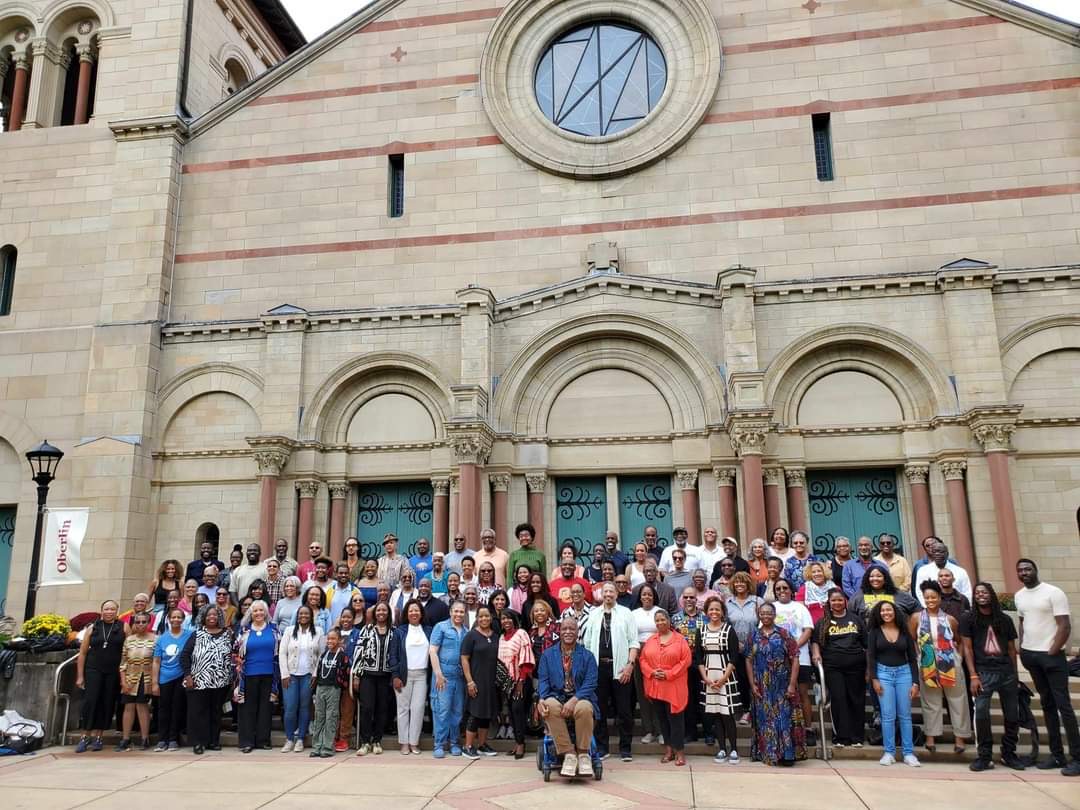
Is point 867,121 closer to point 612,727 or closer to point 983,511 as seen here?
point 983,511

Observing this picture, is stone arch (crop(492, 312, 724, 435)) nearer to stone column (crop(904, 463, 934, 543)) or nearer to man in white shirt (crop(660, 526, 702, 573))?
stone column (crop(904, 463, 934, 543))

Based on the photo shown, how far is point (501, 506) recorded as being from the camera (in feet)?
52.5

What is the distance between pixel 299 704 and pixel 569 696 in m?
3.55

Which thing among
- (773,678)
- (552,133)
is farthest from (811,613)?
(552,133)

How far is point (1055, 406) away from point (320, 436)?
44.6ft

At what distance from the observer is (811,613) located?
10.1 metres

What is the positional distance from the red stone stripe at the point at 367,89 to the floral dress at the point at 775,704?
558 inches

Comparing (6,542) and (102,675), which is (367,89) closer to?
(6,542)

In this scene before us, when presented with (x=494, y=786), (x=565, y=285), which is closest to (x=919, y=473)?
(x=565, y=285)

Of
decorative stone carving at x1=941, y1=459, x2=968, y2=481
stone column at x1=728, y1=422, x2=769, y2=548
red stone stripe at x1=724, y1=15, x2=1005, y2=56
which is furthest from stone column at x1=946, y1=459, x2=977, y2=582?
red stone stripe at x1=724, y1=15, x2=1005, y2=56

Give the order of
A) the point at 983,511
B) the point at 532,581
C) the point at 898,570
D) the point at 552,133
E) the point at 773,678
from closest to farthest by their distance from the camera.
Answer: the point at 773,678
the point at 532,581
the point at 898,570
the point at 983,511
the point at 552,133

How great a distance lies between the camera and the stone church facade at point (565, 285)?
1541cm

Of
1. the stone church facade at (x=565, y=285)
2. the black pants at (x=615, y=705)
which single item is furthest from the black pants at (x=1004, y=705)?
the stone church facade at (x=565, y=285)

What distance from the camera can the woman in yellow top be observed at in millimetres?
10289
